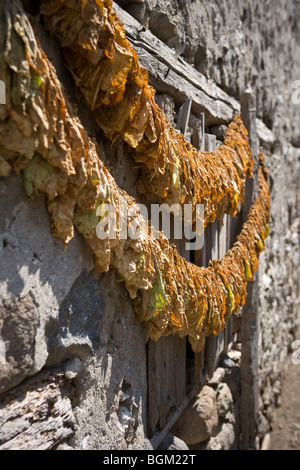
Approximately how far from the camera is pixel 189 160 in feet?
5.89

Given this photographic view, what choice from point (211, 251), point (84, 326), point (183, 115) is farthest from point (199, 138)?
Result: point (84, 326)

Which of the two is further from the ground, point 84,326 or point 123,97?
point 123,97

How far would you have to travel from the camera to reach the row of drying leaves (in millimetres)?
1009

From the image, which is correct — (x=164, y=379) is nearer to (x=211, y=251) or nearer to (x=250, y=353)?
(x=211, y=251)

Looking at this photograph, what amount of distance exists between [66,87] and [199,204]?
0.92 meters

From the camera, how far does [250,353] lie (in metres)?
3.22

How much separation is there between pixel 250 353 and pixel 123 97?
8.30ft

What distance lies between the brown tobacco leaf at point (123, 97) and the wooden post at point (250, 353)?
1222 millimetres

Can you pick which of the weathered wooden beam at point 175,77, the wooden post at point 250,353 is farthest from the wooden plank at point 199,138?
the wooden post at point 250,353

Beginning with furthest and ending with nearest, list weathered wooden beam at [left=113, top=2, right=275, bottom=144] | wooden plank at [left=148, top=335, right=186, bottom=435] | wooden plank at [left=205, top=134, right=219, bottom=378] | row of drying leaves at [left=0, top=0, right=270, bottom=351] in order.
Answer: wooden plank at [left=205, top=134, right=219, bottom=378]
wooden plank at [left=148, top=335, right=186, bottom=435]
weathered wooden beam at [left=113, top=2, right=275, bottom=144]
row of drying leaves at [left=0, top=0, right=270, bottom=351]

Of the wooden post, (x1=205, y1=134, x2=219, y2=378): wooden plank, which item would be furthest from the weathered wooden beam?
the wooden post

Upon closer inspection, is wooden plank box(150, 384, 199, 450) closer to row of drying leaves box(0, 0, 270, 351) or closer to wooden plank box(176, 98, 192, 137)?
row of drying leaves box(0, 0, 270, 351)

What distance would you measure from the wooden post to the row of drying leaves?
1087mm

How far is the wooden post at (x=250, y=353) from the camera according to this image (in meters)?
3.09
